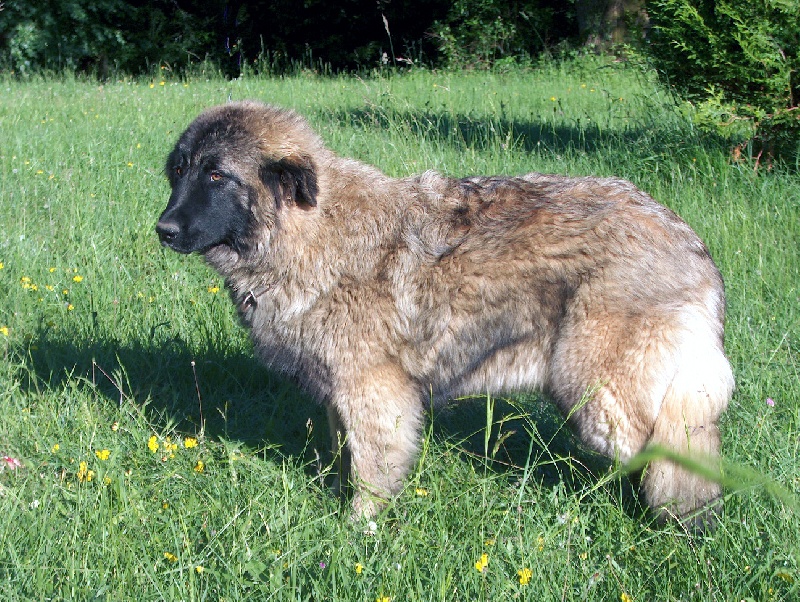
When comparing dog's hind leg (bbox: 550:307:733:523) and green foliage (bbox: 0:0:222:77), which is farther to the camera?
green foliage (bbox: 0:0:222:77)

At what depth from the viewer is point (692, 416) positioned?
8.75ft

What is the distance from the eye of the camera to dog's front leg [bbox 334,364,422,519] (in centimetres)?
306

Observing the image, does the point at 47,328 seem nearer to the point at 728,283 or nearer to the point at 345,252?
the point at 345,252

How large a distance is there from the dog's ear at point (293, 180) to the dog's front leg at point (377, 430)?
742mm

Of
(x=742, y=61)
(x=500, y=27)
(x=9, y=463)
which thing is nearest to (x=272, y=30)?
(x=500, y=27)

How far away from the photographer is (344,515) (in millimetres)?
2955

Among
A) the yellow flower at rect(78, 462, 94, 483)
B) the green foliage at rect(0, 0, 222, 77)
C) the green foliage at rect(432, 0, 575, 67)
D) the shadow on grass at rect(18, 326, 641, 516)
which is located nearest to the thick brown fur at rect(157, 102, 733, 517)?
the shadow on grass at rect(18, 326, 641, 516)

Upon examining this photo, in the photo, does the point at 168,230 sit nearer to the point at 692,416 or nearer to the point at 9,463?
the point at 9,463

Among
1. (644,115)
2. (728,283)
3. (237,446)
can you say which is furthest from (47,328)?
(644,115)

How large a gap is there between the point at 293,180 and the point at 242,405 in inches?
55.2

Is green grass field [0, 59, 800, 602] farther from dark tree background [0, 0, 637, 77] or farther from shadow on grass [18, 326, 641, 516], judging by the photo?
dark tree background [0, 0, 637, 77]

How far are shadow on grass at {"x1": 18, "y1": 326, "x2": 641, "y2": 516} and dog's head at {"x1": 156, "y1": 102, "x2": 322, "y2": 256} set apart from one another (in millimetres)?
802

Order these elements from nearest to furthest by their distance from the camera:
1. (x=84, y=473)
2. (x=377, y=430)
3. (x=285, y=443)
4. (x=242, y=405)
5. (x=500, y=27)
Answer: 1. (x=84, y=473)
2. (x=377, y=430)
3. (x=285, y=443)
4. (x=242, y=405)
5. (x=500, y=27)

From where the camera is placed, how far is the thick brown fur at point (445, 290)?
270 cm
